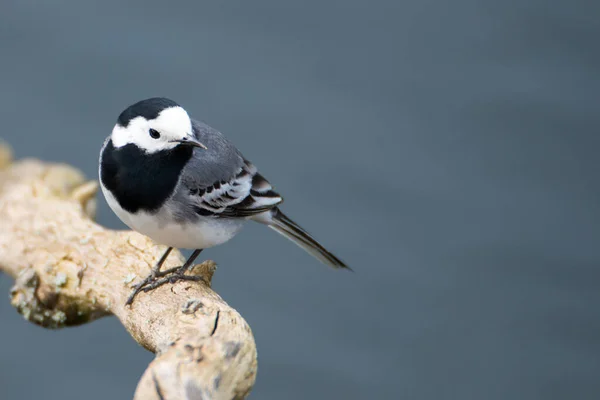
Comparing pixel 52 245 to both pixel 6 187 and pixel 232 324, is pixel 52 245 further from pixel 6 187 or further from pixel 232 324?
pixel 232 324

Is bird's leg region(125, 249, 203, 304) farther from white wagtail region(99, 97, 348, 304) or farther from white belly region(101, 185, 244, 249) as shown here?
white belly region(101, 185, 244, 249)

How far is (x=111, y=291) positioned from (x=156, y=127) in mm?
983

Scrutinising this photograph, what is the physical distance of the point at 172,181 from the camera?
3391 millimetres

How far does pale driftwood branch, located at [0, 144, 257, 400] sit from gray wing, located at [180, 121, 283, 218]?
1.02 feet

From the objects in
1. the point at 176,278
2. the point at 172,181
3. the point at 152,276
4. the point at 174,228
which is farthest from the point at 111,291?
the point at 172,181

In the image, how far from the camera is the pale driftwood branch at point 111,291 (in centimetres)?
276

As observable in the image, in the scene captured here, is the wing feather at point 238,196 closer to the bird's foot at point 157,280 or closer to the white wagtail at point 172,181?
the white wagtail at point 172,181

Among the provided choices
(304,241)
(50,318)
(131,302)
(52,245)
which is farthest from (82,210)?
(304,241)

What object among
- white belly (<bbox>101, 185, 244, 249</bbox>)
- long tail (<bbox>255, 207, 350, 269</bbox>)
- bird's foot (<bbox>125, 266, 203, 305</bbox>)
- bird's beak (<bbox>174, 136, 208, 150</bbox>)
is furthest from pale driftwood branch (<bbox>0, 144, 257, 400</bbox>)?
bird's beak (<bbox>174, 136, 208, 150</bbox>)

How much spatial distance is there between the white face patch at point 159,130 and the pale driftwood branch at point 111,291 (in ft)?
2.19

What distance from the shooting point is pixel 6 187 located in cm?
489

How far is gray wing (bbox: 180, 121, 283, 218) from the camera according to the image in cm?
346

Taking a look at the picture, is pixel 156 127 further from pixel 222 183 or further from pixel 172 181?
pixel 222 183

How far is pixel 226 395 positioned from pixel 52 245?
1.76 m
